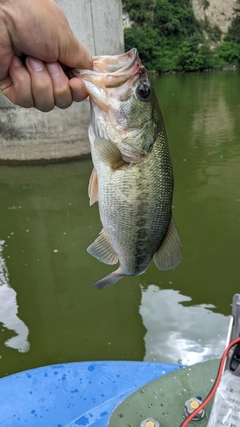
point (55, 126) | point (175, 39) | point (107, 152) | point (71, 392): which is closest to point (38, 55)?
point (107, 152)

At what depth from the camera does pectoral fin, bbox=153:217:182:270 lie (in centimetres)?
155

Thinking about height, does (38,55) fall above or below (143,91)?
above

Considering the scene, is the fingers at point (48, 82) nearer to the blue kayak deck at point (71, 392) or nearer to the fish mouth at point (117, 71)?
the fish mouth at point (117, 71)

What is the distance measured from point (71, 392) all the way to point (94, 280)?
1.94 metres

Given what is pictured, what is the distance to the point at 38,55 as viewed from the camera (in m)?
1.48

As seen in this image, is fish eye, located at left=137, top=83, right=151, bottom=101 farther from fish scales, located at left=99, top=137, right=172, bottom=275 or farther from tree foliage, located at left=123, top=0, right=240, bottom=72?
tree foliage, located at left=123, top=0, right=240, bottom=72

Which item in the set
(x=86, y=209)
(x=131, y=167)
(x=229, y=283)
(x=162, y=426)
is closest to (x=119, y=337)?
(x=229, y=283)

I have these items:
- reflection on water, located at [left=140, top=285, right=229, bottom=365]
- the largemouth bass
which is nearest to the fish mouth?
the largemouth bass

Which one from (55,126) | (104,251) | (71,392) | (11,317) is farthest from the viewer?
(55,126)

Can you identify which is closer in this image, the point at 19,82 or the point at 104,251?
the point at 19,82

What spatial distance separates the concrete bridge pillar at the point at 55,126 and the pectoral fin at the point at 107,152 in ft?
21.4

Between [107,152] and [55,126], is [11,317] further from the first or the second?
[55,126]

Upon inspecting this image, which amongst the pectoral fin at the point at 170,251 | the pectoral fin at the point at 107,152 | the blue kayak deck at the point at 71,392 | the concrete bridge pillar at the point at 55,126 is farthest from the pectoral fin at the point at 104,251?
the concrete bridge pillar at the point at 55,126

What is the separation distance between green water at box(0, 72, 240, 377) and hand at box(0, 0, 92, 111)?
221 cm
